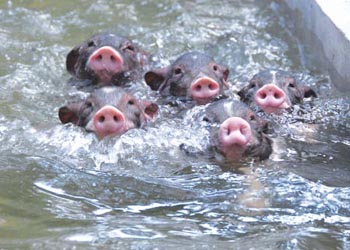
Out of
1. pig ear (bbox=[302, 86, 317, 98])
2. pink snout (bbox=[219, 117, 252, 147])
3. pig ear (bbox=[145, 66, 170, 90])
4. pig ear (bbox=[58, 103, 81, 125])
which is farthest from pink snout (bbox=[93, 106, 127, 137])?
pig ear (bbox=[302, 86, 317, 98])

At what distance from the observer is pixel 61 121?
6.24 m

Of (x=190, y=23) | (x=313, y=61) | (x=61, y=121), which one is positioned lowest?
(x=61, y=121)

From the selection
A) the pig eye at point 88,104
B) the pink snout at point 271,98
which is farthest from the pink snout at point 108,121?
the pink snout at point 271,98

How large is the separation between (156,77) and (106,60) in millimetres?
457

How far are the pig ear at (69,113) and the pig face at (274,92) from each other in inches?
55.3

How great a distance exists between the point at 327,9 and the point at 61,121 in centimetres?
255

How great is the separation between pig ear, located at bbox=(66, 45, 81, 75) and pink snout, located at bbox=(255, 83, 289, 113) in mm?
1860

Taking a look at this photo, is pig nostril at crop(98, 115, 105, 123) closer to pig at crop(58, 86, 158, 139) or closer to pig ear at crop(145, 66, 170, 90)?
pig at crop(58, 86, 158, 139)

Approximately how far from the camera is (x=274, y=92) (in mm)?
6496

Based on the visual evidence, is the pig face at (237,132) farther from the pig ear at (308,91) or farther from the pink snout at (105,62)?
the pink snout at (105,62)

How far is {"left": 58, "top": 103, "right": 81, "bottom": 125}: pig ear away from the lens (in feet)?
20.2

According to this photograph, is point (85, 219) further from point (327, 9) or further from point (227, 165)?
point (327, 9)

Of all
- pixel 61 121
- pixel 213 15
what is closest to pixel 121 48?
pixel 61 121

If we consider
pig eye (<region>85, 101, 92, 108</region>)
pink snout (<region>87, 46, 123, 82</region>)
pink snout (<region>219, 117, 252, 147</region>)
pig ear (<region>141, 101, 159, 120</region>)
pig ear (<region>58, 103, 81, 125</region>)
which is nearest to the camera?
pink snout (<region>219, 117, 252, 147</region>)
